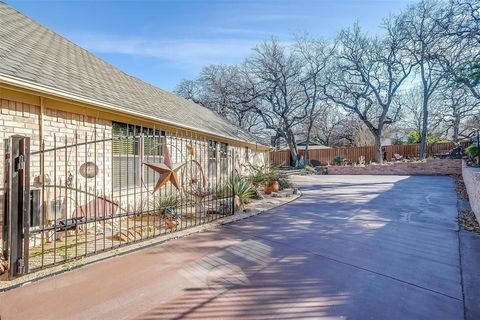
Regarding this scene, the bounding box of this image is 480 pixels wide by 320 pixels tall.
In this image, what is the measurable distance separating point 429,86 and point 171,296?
27.2m

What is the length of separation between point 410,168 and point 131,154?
20.3m

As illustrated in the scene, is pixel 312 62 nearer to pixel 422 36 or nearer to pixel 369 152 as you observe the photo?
pixel 422 36

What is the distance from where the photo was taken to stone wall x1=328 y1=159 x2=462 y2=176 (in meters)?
19.0

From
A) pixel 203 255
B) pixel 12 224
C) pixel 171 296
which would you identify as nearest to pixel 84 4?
pixel 12 224

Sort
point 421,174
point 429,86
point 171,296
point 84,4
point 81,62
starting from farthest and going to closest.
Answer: point 429,86 → point 421,174 → point 84,4 → point 81,62 → point 171,296

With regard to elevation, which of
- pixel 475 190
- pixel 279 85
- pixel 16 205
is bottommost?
pixel 475 190

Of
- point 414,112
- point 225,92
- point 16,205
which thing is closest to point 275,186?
point 16,205

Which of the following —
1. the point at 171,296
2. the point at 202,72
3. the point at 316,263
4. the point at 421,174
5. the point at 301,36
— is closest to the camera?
the point at 171,296

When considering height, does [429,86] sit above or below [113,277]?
above

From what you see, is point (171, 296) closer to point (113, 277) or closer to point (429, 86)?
point (113, 277)

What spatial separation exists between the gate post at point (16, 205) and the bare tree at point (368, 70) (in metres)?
26.0

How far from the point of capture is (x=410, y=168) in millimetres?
20672

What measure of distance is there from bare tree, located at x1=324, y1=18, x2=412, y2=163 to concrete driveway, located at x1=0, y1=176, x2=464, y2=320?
70.7 feet

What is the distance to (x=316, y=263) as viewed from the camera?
4105 millimetres
